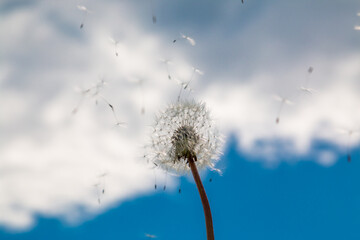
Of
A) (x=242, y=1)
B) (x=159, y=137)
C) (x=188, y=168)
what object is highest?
(x=159, y=137)

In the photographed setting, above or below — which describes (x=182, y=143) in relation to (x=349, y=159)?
above

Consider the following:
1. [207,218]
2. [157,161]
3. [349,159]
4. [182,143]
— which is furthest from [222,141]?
[349,159]

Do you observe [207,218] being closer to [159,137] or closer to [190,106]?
[159,137]

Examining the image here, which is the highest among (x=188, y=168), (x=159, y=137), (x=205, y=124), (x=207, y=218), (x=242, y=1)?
(x=205, y=124)

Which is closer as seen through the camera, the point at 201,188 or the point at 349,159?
the point at 349,159

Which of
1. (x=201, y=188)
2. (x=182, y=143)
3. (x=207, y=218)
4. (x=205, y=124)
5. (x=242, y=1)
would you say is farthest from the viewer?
(x=205, y=124)

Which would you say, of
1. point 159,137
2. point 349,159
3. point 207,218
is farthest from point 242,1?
point 159,137

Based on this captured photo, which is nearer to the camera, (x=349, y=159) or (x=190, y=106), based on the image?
(x=349, y=159)

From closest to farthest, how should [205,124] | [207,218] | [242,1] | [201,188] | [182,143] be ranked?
1. [242,1]
2. [207,218]
3. [201,188]
4. [182,143]
5. [205,124]

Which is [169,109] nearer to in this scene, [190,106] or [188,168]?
[190,106]
